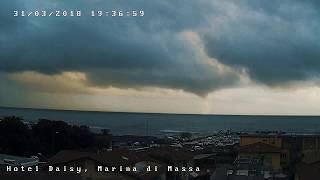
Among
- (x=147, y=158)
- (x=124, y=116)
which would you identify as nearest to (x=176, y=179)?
(x=147, y=158)

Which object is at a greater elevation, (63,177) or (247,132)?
(247,132)

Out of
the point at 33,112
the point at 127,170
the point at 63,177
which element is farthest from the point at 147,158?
the point at 33,112

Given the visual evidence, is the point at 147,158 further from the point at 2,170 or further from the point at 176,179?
the point at 2,170

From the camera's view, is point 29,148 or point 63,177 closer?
point 63,177

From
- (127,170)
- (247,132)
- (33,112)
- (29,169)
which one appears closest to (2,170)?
(29,169)

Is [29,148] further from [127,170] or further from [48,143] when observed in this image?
[127,170]

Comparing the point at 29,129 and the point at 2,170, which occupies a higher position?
the point at 29,129
